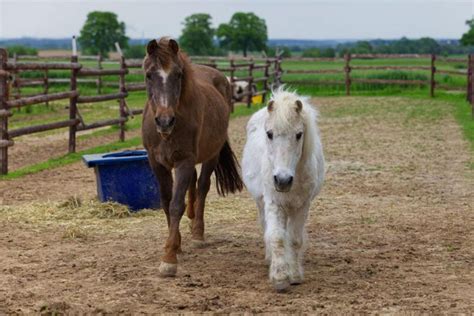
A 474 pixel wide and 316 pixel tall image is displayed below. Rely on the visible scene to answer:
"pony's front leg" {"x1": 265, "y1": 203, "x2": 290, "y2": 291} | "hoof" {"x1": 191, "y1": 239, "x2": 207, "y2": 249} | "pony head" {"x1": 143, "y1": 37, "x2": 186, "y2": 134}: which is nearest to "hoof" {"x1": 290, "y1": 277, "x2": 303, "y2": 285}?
"pony's front leg" {"x1": 265, "y1": 203, "x2": 290, "y2": 291}

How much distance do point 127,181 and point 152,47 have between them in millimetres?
2790

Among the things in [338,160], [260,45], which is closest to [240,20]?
[260,45]

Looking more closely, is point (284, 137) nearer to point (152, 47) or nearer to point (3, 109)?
point (152, 47)

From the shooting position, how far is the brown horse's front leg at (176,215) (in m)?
5.40

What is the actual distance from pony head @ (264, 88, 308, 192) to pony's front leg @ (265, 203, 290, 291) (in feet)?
1.13

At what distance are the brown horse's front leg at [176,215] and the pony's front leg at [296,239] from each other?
0.85 metres

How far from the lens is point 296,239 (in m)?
5.32

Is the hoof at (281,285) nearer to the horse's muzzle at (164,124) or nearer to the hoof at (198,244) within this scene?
the horse's muzzle at (164,124)

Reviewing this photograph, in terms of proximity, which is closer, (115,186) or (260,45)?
(115,186)

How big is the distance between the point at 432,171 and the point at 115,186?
485 centimetres

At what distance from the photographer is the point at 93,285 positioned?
5195 mm

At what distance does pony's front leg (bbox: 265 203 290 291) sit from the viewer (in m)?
4.96

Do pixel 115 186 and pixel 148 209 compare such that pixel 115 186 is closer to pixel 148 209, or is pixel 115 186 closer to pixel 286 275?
pixel 148 209

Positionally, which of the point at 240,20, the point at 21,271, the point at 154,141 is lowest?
the point at 21,271
